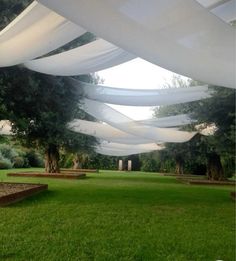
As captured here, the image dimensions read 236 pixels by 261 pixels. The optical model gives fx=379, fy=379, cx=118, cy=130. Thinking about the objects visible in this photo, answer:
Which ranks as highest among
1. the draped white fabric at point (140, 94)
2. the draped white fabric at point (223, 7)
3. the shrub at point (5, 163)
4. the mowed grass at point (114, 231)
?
the draped white fabric at point (223, 7)

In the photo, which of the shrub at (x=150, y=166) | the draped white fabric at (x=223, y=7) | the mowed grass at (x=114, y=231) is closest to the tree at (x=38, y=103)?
the mowed grass at (x=114, y=231)

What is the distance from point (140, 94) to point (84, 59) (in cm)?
220

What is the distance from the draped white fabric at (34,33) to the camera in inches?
155

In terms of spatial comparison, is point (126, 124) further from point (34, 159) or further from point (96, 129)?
point (34, 159)

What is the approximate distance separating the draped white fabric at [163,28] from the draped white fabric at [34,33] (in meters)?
1.09

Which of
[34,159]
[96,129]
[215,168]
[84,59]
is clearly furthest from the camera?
[34,159]

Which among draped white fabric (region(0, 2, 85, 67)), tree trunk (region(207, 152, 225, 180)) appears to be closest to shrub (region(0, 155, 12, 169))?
tree trunk (region(207, 152, 225, 180))

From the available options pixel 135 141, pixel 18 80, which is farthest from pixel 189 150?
pixel 18 80

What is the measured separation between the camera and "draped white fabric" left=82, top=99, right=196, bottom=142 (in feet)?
27.3

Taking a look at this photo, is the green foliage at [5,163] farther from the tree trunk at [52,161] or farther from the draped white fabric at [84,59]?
the draped white fabric at [84,59]

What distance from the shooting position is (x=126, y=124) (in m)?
9.08

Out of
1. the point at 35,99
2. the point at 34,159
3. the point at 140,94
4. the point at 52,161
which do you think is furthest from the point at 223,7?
the point at 34,159

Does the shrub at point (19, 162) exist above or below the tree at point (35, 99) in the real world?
below

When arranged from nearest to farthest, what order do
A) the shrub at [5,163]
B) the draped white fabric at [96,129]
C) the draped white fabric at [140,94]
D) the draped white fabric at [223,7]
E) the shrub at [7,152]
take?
1. the draped white fabric at [223,7]
2. the draped white fabric at [140,94]
3. the draped white fabric at [96,129]
4. the shrub at [5,163]
5. the shrub at [7,152]
